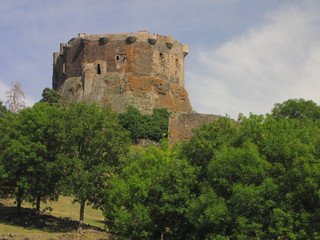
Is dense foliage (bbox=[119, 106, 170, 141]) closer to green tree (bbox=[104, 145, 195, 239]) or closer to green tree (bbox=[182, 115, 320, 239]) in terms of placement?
green tree (bbox=[104, 145, 195, 239])

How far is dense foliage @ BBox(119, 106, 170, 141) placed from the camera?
5997 centimetres

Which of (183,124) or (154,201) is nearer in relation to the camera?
(154,201)

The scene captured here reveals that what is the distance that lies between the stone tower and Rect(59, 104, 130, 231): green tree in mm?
34018

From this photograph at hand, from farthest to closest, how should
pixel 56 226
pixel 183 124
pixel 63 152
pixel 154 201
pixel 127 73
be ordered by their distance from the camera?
pixel 127 73 < pixel 183 124 < pixel 56 226 < pixel 63 152 < pixel 154 201

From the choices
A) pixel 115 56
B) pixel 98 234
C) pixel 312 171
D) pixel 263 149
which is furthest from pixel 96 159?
pixel 115 56

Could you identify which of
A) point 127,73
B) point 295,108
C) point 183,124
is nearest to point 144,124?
point 127,73

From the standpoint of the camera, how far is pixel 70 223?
114 feet

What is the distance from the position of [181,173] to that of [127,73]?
46.1 meters

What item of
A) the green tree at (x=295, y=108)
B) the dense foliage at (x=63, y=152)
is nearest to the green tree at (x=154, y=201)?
the dense foliage at (x=63, y=152)

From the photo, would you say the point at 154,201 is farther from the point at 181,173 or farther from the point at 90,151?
the point at 90,151

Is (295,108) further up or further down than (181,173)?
further up

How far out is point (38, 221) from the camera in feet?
112

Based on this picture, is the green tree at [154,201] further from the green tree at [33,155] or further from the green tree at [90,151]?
the green tree at [33,155]

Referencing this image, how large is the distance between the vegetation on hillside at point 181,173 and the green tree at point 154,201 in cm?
5
